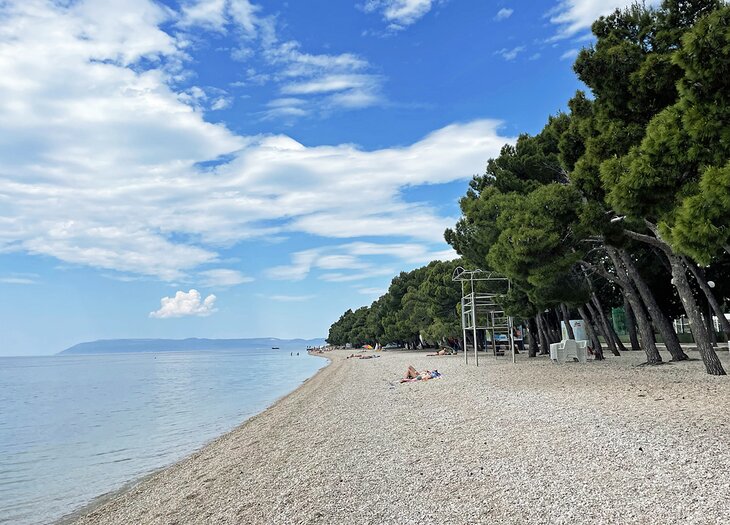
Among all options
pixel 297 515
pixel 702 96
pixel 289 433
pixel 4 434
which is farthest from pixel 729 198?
pixel 4 434

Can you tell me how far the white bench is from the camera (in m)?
22.0

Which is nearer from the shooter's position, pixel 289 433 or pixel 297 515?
pixel 297 515

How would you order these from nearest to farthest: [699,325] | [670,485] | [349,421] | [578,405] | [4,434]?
[670,485]
[578,405]
[349,421]
[699,325]
[4,434]

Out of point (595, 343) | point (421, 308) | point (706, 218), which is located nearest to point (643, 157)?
point (706, 218)

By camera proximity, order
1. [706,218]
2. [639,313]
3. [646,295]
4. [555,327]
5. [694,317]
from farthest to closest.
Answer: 1. [555,327]
2. [639,313]
3. [646,295]
4. [694,317]
5. [706,218]

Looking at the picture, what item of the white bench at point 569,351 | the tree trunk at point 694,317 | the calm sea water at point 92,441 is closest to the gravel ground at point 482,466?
the tree trunk at point 694,317

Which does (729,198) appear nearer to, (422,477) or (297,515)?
(422,477)

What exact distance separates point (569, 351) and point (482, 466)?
17631 millimetres

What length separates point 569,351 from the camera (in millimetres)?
22141

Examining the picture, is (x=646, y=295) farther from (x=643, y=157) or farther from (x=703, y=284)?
(x=643, y=157)

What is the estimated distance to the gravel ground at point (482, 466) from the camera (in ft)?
15.3

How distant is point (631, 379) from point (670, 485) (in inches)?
374

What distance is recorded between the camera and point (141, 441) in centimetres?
1711

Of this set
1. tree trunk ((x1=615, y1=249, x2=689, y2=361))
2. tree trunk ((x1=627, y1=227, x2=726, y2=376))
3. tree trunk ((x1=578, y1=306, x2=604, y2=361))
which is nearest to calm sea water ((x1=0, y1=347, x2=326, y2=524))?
tree trunk ((x1=627, y1=227, x2=726, y2=376))
